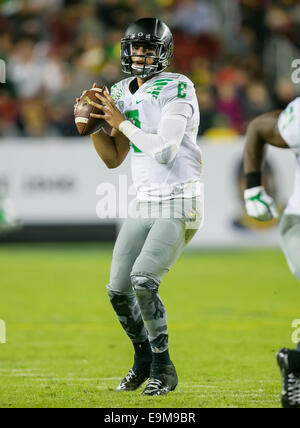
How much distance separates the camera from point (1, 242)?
1344 centimetres

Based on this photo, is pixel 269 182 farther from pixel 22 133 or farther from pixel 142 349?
pixel 142 349

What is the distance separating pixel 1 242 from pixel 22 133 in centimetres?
175

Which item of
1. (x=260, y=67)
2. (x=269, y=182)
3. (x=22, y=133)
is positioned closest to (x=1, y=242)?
(x=22, y=133)

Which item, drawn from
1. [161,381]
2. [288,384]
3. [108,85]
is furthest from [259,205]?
→ [108,85]

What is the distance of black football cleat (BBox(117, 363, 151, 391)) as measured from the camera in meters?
5.15

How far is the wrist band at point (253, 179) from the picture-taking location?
15.0 ft

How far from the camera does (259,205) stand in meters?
4.46

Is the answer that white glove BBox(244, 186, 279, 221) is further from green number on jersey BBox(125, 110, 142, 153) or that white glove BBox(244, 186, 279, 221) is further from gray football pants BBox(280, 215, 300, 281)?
green number on jersey BBox(125, 110, 142, 153)

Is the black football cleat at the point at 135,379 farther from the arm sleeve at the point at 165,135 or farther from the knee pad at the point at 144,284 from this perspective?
the arm sleeve at the point at 165,135

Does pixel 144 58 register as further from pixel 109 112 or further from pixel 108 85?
pixel 108 85

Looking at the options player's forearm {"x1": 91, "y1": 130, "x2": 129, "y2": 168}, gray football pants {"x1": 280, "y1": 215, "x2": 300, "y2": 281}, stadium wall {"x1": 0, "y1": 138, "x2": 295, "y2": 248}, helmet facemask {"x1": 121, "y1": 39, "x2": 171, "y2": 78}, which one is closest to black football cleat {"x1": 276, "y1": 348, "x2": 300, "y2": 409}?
gray football pants {"x1": 280, "y1": 215, "x2": 300, "y2": 281}

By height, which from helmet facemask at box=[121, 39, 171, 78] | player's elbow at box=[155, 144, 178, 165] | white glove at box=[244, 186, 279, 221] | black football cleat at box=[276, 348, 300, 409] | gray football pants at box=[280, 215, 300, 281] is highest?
helmet facemask at box=[121, 39, 171, 78]

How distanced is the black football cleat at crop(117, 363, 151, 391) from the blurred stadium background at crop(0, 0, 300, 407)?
0.09 metres

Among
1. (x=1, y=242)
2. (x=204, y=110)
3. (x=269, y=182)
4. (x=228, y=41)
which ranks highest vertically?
(x=228, y=41)
